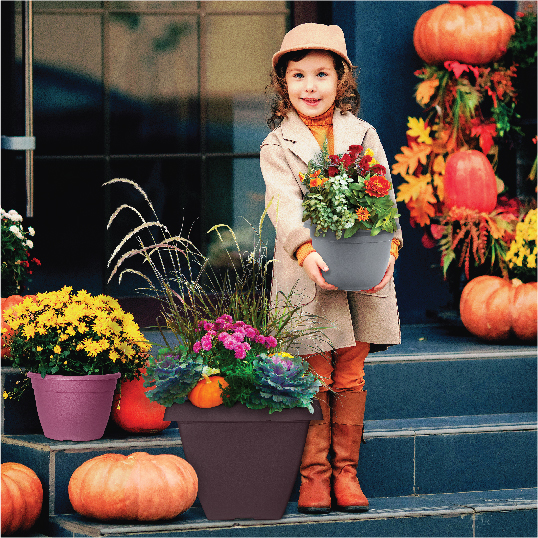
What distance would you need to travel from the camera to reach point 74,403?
3.14m

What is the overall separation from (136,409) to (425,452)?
1136 millimetres

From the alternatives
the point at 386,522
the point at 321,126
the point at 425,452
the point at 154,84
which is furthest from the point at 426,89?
the point at 386,522

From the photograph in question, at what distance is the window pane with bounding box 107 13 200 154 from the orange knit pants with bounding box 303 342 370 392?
6.66ft

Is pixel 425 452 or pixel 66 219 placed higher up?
pixel 66 219

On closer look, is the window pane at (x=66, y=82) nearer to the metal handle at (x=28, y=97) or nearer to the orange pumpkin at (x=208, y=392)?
the metal handle at (x=28, y=97)

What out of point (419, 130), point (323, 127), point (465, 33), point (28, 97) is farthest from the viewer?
point (419, 130)

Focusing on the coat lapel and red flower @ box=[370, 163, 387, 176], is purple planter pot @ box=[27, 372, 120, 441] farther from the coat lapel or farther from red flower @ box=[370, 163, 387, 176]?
red flower @ box=[370, 163, 387, 176]

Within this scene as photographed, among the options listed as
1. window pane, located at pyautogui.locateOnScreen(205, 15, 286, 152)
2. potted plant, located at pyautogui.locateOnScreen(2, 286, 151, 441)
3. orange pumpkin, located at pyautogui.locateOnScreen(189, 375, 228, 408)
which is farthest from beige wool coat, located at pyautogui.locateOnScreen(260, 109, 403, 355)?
window pane, located at pyautogui.locateOnScreen(205, 15, 286, 152)

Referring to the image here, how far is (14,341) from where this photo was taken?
3.26m

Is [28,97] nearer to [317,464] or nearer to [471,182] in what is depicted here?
[317,464]

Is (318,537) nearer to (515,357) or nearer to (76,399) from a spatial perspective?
(76,399)

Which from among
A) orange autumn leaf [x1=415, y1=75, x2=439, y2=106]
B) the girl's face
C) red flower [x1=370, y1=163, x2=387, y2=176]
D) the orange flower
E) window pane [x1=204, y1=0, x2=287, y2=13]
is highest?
window pane [x1=204, y1=0, x2=287, y2=13]

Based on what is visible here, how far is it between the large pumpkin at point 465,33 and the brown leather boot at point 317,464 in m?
2.20

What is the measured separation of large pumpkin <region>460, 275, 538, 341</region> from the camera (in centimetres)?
411
